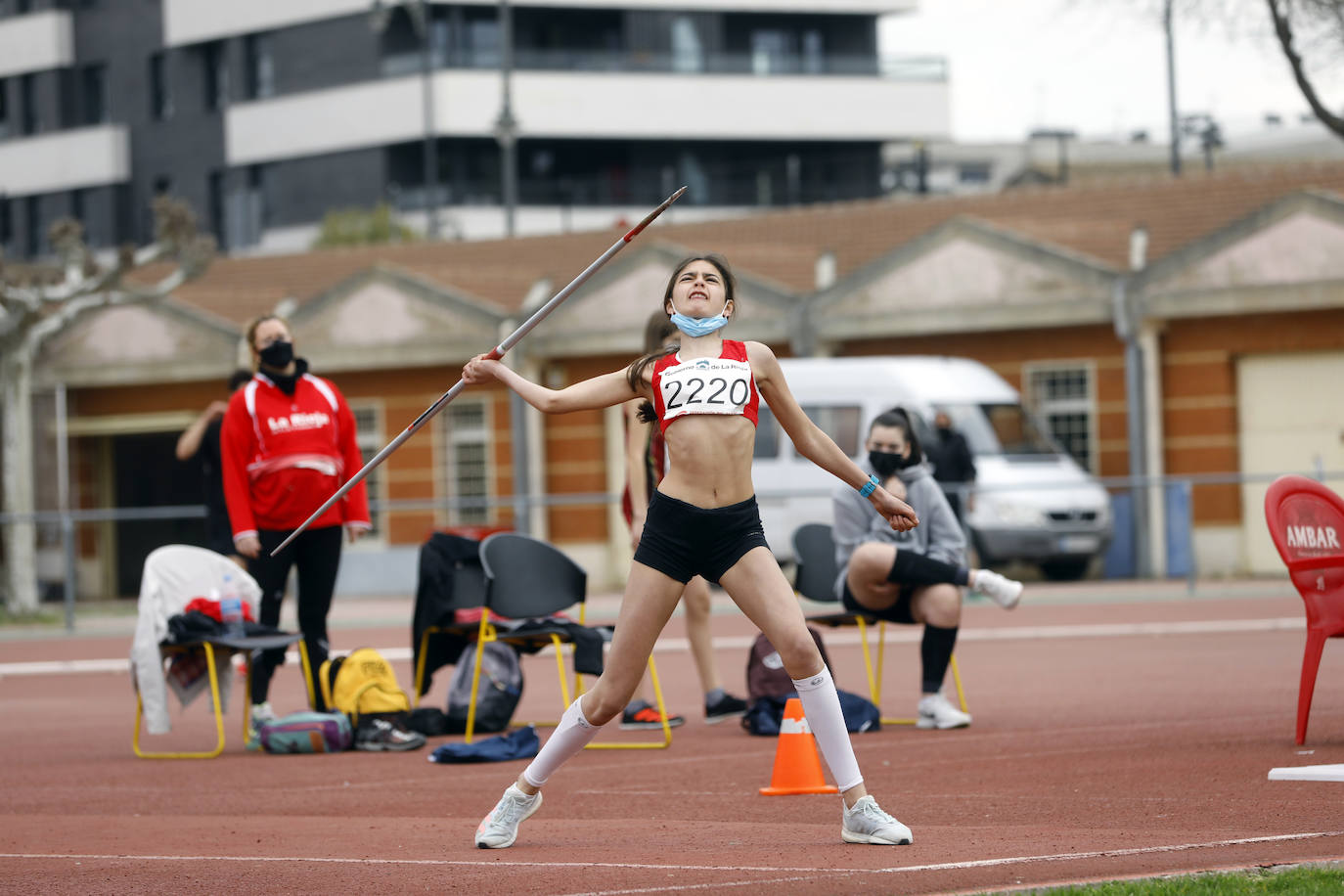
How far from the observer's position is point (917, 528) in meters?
10.4

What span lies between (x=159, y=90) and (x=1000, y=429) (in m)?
41.2

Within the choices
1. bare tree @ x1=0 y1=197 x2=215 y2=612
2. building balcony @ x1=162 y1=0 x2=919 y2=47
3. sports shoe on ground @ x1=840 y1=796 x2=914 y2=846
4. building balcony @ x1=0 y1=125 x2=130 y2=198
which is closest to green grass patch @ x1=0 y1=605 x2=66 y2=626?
bare tree @ x1=0 y1=197 x2=215 y2=612

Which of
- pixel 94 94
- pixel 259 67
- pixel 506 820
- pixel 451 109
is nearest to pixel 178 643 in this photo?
pixel 506 820

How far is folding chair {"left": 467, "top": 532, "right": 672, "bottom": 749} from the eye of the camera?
10.1 metres

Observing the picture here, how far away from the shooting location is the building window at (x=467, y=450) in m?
28.8

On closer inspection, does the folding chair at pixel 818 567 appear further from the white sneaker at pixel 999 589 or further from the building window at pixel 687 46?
the building window at pixel 687 46

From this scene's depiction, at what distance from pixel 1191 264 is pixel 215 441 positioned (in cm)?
1413

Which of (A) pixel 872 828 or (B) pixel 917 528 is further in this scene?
(B) pixel 917 528

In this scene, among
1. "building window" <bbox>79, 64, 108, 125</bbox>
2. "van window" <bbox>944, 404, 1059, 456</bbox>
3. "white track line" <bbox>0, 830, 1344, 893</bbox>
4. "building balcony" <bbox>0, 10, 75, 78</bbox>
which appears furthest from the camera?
"building window" <bbox>79, 64, 108, 125</bbox>

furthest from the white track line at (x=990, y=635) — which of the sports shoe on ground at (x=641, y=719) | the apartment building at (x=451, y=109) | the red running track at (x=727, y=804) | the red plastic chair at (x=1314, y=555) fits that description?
the apartment building at (x=451, y=109)

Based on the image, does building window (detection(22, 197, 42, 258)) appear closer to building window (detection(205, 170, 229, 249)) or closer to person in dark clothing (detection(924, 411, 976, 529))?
building window (detection(205, 170, 229, 249))

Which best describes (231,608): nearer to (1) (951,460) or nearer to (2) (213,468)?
(2) (213,468)

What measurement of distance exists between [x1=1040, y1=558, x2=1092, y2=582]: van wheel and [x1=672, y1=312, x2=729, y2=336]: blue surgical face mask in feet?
50.6

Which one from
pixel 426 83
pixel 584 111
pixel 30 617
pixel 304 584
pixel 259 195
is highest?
pixel 584 111
